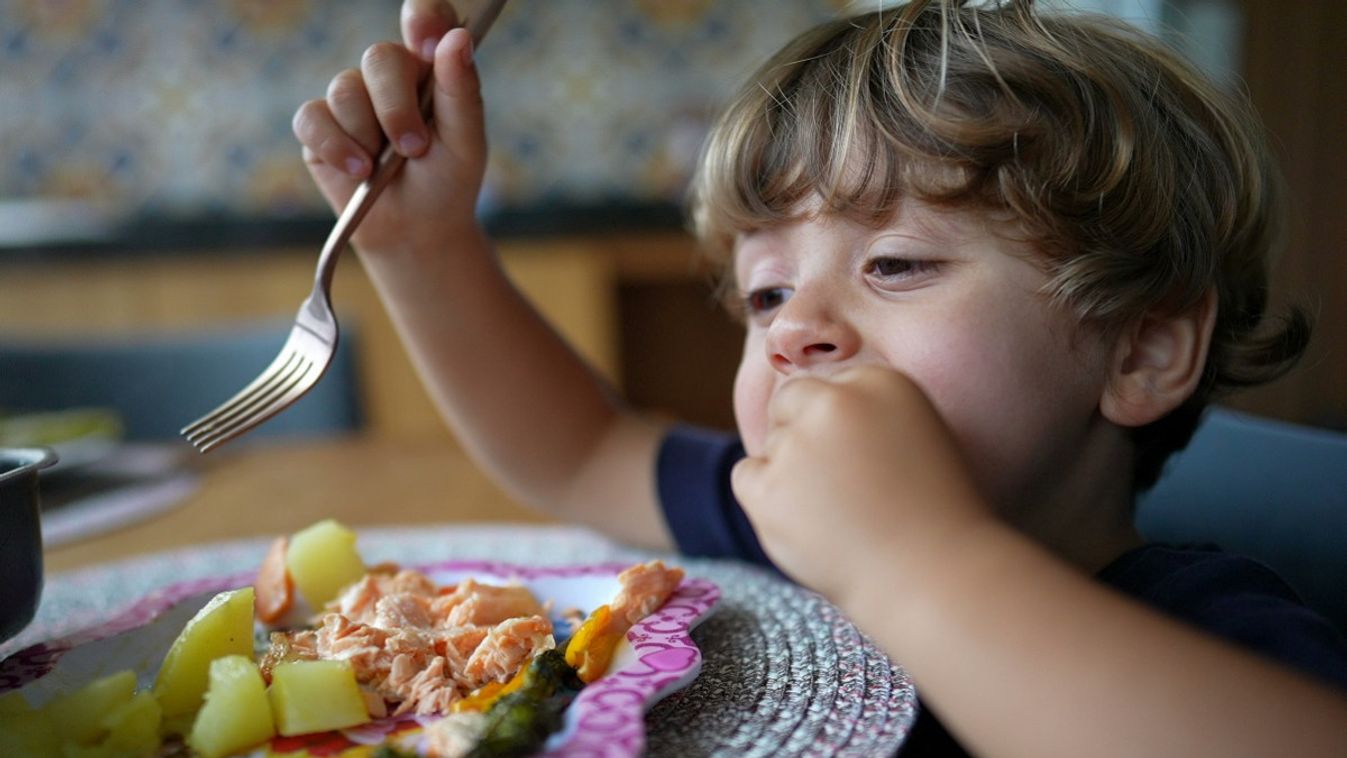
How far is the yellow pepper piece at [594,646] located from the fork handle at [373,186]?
0.28m

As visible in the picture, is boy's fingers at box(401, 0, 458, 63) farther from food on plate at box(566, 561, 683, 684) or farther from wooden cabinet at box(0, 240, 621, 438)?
wooden cabinet at box(0, 240, 621, 438)

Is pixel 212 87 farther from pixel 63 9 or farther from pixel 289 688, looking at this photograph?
pixel 289 688

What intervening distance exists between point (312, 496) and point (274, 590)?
445mm

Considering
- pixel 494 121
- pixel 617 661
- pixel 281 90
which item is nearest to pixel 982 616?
pixel 617 661

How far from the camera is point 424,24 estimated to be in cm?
70

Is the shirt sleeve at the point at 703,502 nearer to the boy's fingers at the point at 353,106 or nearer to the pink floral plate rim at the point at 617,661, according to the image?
the pink floral plate rim at the point at 617,661

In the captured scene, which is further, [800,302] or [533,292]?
[533,292]

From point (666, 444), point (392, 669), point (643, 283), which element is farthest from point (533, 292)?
point (392, 669)

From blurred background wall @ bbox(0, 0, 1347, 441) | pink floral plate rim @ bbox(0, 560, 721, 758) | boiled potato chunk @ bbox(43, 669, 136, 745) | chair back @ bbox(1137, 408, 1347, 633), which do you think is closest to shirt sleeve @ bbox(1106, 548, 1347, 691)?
chair back @ bbox(1137, 408, 1347, 633)

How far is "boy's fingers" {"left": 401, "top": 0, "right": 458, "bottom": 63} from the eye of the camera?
2.30ft

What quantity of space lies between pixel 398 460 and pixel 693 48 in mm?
2490

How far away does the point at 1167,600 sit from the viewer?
549 millimetres

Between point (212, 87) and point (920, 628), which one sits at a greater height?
point (212, 87)

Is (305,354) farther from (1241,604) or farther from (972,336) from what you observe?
(1241,604)
